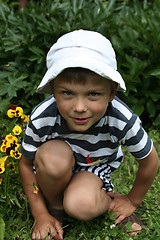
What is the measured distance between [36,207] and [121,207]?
0.57m

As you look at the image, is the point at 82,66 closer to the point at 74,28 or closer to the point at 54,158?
the point at 54,158

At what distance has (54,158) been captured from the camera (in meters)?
2.03

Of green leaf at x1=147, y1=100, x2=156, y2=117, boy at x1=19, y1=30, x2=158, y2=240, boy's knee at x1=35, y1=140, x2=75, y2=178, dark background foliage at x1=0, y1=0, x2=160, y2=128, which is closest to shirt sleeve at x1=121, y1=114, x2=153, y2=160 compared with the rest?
boy at x1=19, y1=30, x2=158, y2=240

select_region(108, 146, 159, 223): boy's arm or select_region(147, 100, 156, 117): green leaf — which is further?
select_region(147, 100, 156, 117): green leaf

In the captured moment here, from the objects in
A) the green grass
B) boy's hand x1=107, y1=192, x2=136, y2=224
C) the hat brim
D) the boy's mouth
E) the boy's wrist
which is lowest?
the green grass

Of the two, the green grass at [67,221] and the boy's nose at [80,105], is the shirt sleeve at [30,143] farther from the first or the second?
the boy's nose at [80,105]

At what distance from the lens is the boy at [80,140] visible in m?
1.74

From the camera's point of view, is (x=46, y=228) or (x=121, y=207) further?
(x=121, y=207)

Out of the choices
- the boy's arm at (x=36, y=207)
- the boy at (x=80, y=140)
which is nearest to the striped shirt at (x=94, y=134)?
the boy at (x=80, y=140)

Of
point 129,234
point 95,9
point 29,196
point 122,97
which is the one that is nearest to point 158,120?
point 122,97

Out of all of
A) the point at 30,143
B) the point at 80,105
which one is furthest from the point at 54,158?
the point at 80,105

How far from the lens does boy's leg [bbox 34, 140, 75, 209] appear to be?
2027mm

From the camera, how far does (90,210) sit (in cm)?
207

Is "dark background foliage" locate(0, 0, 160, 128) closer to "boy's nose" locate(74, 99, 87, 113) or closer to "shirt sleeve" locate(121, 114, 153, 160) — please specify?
"shirt sleeve" locate(121, 114, 153, 160)
